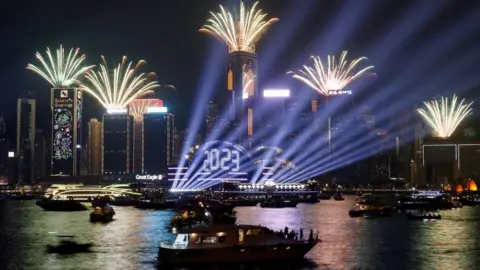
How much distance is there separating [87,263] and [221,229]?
12949 mm

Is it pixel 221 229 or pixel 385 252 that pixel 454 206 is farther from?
pixel 221 229

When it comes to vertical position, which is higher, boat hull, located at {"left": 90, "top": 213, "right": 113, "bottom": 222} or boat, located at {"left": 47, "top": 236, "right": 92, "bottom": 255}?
boat hull, located at {"left": 90, "top": 213, "right": 113, "bottom": 222}

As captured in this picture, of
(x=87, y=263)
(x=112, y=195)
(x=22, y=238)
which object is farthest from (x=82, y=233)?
(x=112, y=195)

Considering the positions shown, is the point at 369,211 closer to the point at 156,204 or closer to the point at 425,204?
the point at 425,204

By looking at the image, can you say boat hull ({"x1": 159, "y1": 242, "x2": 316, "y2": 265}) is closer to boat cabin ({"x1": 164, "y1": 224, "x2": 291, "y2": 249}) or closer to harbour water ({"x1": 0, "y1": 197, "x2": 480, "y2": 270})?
boat cabin ({"x1": 164, "y1": 224, "x2": 291, "y2": 249})

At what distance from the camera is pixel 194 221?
85062 millimetres

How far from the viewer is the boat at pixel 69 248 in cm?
6346

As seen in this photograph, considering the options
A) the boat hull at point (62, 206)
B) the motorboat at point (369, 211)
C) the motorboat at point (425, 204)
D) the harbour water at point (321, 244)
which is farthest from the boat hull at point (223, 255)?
the motorboat at point (425, 204)

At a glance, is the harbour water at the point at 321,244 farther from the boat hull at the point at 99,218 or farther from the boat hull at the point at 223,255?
the boat hull at the point at 99,218

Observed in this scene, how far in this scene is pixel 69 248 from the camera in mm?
65938

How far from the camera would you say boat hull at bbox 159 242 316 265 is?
1957 inches

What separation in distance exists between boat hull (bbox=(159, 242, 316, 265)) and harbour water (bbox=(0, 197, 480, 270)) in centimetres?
67

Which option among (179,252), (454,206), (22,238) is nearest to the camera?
(179,252)

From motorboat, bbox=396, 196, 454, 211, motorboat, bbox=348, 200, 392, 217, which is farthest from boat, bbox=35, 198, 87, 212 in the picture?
motorboat, bbox=396, 196, 454, 211
